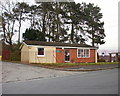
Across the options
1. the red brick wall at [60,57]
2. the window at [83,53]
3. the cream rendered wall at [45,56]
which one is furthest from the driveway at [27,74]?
the window at [83,53]

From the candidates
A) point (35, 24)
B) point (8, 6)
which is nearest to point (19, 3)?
point (8, 6)

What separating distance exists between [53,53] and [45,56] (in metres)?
1.29

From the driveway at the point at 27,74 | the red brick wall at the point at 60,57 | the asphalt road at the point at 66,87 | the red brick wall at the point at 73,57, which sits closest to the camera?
the asphalt road at the point at 66,87

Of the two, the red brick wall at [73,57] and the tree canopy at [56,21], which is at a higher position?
the tree canopy at [56,21]

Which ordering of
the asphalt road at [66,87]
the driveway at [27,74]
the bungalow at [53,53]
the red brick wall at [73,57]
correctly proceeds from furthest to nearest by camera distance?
the red brick wall at [73,57], the bungalow at [53,53], the driveway at [27,74], the asphalt road at [66,87]

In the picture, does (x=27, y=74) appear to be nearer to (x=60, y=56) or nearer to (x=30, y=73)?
(x=30, y=73)

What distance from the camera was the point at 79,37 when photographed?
45.4 m

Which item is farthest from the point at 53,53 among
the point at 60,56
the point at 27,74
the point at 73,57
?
the point at 27,74

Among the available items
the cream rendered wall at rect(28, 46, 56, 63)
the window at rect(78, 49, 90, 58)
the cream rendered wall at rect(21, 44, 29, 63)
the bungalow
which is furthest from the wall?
the cream rendered wall at rect(21, 44, 29, 63)

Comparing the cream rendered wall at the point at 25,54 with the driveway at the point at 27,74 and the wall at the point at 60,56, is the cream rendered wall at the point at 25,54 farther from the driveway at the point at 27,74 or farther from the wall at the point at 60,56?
the driveway at the point at 27,74

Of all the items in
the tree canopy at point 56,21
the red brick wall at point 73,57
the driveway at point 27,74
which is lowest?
the driveway at point 27,74

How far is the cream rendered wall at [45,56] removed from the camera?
26.4 m

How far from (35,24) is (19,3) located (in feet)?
21.0

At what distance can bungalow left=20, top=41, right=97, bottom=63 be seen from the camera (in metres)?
26.6
